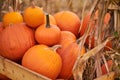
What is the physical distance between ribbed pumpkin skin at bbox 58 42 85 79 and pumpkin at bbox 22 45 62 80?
7 centimetres

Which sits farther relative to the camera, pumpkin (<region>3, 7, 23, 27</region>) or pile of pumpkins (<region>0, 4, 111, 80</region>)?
pumpkin (<region>3, 7, 23, 27</region>)

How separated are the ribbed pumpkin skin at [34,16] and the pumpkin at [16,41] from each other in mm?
84

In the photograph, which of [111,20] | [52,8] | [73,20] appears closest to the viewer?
[111,20]

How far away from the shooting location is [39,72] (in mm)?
1946

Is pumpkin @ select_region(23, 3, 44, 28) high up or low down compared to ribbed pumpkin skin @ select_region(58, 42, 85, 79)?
up

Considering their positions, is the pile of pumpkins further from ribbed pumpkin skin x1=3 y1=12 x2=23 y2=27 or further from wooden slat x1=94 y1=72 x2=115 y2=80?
wooden slat x1=94 y1=72 x2=115 y2=80

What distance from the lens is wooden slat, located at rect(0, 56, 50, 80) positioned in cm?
185

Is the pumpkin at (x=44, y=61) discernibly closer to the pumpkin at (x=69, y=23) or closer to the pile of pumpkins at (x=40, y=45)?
the pile of pumpkins at (x=40, y=45)

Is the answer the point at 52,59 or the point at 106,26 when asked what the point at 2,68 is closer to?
the point at 52,59

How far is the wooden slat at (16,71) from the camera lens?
1.85 m

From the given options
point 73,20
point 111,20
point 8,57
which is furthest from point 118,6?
point 8,57

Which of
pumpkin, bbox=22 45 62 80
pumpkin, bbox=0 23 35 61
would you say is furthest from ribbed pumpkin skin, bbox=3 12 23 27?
pumpkin, bbox=22 45 62 80

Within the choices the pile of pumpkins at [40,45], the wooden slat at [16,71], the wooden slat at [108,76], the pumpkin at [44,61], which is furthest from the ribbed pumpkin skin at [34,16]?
the wooden slat at [108,76]

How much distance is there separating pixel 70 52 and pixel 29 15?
0.40m
